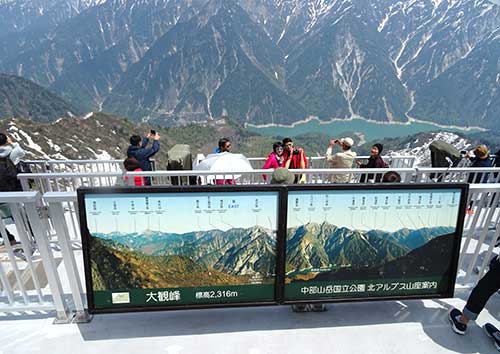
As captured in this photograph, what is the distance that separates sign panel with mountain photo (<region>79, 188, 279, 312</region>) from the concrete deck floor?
33 cm

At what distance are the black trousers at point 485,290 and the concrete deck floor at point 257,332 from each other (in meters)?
0.30

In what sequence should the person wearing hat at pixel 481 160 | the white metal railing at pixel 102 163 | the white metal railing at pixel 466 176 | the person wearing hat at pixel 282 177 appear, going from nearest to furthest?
the person wearing hat at pixel 282 177 < the white metal railing at pixel 466 176 < the person wearing hat at pixel 481 160 < the white metal railing at pixel 102 163

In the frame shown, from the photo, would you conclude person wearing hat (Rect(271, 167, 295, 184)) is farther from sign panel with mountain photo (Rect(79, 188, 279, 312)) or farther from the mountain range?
the mountain range

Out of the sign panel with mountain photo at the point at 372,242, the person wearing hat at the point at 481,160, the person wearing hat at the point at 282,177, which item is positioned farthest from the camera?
the person wearing hat at the point at 481,160

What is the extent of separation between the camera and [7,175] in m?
5.39

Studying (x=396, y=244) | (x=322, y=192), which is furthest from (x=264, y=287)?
(x=396, y=244)

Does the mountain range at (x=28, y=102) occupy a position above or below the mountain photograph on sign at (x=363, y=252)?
below

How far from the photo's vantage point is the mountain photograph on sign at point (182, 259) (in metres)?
3.43

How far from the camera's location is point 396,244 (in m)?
3.67

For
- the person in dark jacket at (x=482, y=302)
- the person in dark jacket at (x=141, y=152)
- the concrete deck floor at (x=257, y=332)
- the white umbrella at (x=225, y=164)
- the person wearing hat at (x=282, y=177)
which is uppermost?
the person wearing hat at (x=282, y=177)

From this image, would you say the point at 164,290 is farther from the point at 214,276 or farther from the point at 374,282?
the point at 374,282

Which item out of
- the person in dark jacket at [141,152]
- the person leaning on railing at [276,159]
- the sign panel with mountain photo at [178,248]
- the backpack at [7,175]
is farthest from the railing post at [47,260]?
the person leaning on railing at [276,159]

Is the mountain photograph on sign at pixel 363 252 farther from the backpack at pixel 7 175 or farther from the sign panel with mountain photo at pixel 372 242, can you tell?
the backpack at pixel 7 175

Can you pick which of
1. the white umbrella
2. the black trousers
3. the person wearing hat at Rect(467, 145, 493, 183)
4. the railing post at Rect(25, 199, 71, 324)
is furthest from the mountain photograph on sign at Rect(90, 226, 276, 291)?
the person wearing hat at Rect(467, 145, 493, 183)
